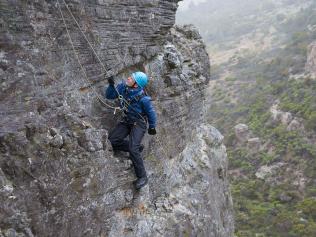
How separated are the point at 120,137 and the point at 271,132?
26.3m

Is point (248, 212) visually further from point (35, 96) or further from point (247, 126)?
point (35, 96)

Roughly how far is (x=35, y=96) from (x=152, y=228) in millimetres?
3303

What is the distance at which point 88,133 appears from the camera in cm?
713

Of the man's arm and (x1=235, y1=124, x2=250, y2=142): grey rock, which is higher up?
the man's arm

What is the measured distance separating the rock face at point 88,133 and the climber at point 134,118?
0.67ft

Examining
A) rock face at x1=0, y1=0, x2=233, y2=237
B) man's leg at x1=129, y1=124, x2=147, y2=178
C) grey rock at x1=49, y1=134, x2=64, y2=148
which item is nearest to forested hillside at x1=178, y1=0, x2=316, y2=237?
rock face at x1=0, y1=0, x2=233, y2=237

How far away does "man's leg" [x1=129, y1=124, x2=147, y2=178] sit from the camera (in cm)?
793

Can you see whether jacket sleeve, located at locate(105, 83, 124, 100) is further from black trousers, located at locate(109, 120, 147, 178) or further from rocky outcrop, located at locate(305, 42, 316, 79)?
rocky outcrop, located at locate(305, 42, 316, 79)

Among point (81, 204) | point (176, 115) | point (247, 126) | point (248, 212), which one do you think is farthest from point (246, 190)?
point (81, 204)

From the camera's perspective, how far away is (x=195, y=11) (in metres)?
143

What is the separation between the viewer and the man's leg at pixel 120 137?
7973mm

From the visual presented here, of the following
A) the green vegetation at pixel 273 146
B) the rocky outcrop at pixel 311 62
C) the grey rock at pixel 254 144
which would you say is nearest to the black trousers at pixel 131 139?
the green vegetation at pixel 273 146

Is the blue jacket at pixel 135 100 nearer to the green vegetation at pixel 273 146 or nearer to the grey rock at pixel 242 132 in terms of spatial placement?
the green vegetation at pixel 273 146

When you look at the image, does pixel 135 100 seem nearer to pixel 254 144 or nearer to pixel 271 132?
pixel 254 144
